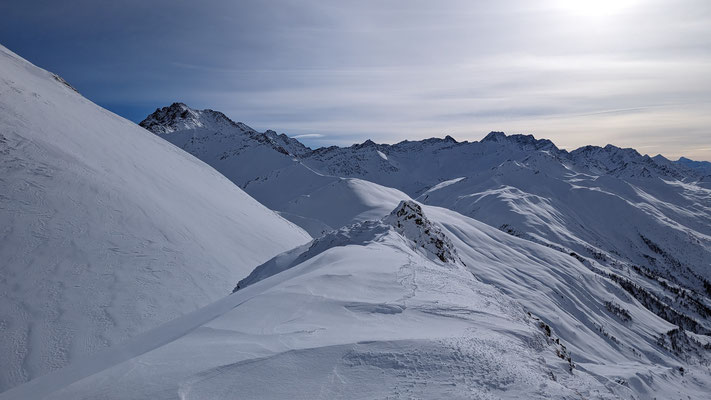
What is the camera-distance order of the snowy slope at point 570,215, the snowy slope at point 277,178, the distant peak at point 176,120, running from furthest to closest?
the distant peak at point 176,120 < the snowy slope at point 570,215 < the snowy slope at point 277,178

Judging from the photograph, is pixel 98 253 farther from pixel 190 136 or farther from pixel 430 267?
pixel 190 136

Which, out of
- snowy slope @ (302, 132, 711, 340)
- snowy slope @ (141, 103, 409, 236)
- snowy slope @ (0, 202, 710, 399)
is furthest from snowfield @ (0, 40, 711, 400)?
snowy slope @ (302, 132, 711, 340)

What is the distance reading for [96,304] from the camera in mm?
A: 11492

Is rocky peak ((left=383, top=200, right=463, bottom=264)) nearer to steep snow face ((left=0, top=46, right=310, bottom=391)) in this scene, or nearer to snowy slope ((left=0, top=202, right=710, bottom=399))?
snowy slope ((left=0, top=202, right=710, bottom=399))

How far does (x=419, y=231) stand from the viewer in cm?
1728

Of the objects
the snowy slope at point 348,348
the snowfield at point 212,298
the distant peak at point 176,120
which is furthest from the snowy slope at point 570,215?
the snowy slope at point 348,348

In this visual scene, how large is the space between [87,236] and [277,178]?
3957 inches

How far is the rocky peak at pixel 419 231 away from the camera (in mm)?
16406

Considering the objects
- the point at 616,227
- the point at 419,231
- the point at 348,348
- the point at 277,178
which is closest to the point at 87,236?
the point at 348,348

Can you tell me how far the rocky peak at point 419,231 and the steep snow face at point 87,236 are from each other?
8.30m

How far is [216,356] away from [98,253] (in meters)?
10.8

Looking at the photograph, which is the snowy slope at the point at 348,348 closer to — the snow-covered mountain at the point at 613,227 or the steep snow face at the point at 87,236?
the steep snow face at the point at 87,236

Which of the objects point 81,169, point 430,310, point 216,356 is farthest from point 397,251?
point 81,169

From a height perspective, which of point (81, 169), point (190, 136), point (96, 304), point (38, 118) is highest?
point (190, 136)
